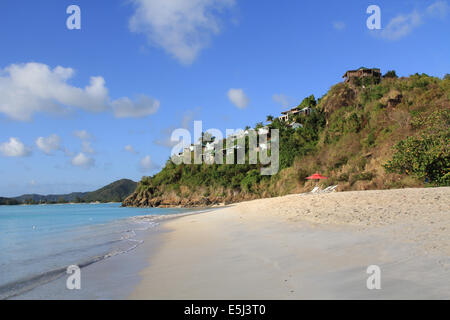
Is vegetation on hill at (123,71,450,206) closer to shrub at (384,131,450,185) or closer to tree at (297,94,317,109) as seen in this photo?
shrub at (384,131,450,185)

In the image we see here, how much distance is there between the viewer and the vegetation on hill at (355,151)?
55.8 ft

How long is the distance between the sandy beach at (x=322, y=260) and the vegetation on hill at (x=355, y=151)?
346 inches

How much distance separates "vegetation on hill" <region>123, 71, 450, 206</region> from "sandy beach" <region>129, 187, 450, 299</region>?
8.80 metres

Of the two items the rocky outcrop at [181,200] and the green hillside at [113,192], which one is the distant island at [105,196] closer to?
the green hillside at [113,192]

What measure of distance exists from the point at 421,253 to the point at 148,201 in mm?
70795

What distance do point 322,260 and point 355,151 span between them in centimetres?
2673

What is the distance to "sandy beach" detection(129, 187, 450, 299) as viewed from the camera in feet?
12.5

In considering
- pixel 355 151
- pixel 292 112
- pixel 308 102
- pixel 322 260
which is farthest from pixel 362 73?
pixel 322 260
